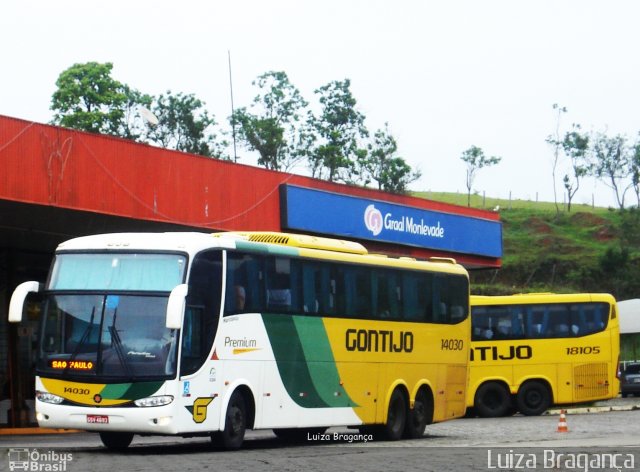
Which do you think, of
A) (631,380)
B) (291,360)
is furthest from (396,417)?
(631,380)

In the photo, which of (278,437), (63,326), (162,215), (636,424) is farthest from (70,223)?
(636,424)

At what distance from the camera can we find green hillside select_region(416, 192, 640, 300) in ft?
251

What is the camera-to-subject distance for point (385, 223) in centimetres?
3609

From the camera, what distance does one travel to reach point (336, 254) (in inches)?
832

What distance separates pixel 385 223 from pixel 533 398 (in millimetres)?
6701

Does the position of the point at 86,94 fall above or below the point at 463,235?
above

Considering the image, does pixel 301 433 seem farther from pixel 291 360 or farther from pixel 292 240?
pixel 292 240

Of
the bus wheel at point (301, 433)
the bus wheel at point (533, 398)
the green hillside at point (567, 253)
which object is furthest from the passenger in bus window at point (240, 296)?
the green hillside at point (567, 253)

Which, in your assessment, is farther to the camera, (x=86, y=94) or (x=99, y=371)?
(x=86, y=94)

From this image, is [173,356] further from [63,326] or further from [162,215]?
[162,215]

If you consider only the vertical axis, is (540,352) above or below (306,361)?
below

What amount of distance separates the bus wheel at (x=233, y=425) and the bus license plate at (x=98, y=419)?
186cm

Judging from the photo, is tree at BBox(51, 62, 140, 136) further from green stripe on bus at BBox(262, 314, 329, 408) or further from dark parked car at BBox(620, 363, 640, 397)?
green stripe on bus at BBox(262, 314, 329, 408)

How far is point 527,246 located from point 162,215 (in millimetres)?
64194
